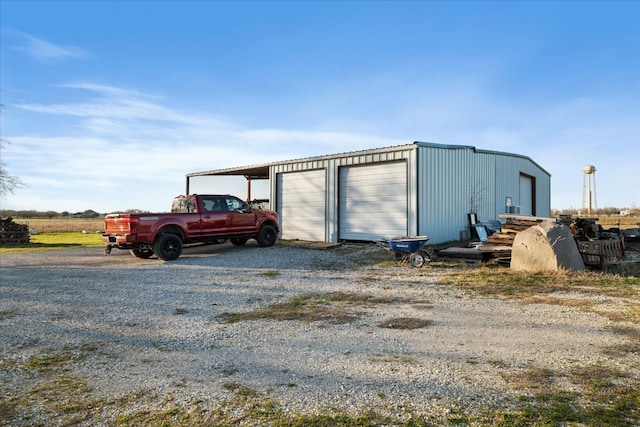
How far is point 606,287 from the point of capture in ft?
28.8

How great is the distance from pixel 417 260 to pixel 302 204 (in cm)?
811

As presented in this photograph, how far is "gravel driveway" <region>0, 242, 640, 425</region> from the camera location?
3.80 m

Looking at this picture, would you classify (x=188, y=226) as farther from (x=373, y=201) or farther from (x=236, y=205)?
(x=373, y=201)

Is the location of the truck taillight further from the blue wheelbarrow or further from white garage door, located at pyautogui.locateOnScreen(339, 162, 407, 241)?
white garage door, located at pyautogui.locateOnScreen(339, 162, 407, 241)

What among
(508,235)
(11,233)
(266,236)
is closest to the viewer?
(508,235)

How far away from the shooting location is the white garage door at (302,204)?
18.2 metres

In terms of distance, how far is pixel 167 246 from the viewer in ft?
44.1

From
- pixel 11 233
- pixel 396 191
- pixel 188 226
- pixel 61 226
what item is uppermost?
pixel 396 191

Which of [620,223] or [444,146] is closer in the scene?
[444,146]

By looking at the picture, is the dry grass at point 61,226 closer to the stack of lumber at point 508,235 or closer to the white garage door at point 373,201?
the white garage door at point 373,201

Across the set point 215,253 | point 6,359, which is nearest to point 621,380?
point 6,359

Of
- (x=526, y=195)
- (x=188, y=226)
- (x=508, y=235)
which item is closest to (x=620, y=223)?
(x=526, y=195)

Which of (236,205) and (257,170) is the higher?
(257,170)

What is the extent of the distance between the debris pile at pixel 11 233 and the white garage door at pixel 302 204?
14.1m
